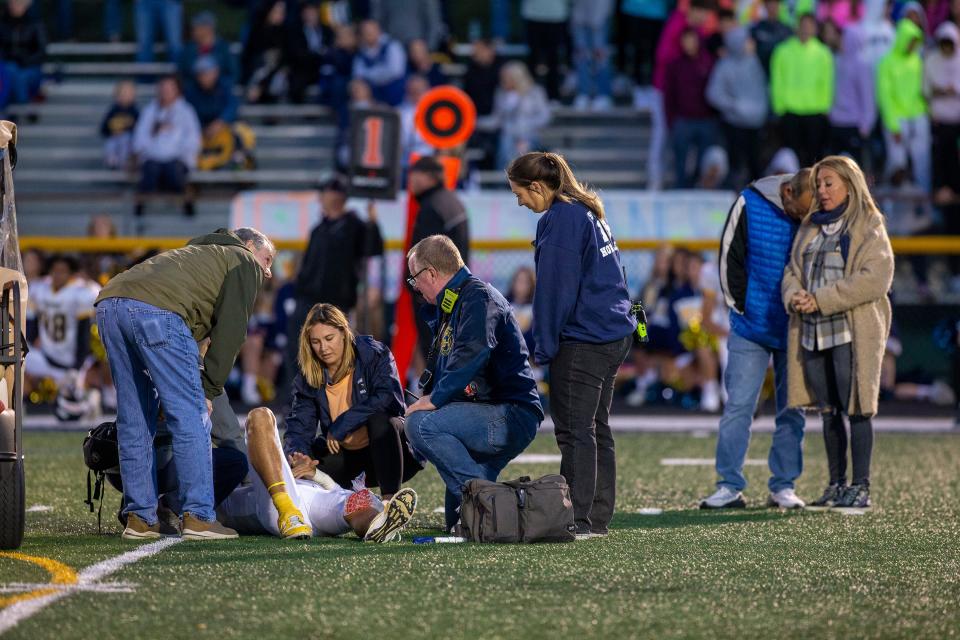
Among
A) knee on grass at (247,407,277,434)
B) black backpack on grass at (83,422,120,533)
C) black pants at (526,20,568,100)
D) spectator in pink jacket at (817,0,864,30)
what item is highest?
spectator in pink jacket at (817,0,864,30)

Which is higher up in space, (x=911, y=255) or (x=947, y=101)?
(x=947, y=101)

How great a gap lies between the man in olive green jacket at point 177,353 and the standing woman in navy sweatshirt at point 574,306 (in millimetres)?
1281

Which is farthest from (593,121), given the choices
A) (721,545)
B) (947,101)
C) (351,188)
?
(721,545)

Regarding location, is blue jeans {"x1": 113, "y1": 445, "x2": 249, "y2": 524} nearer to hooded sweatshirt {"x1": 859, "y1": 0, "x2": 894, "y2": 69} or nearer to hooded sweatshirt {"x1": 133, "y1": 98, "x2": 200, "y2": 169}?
hooded sweatshirt {"x1": 133, "y1": 98, "x2": 200, "y2": 169}

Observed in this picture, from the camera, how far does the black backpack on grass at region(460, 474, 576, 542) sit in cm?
714

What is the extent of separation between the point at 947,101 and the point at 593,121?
4.78 m

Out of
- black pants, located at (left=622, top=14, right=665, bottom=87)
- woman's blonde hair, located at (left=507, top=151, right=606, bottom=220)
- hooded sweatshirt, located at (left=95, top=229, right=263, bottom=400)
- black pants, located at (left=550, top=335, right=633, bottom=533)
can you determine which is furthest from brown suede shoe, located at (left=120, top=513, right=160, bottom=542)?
black pants, located at (left=622, top=14, right=665, bottom=87)

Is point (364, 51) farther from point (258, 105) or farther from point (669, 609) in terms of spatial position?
point (669, 609)

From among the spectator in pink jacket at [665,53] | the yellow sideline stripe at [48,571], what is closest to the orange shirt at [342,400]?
the yellow sideline stripe at [48,571]

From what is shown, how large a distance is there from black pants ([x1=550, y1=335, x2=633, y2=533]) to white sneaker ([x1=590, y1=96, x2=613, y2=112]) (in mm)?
13879

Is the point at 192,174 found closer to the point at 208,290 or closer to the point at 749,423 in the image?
the point at 749,423

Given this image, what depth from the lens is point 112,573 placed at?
20.4 ft

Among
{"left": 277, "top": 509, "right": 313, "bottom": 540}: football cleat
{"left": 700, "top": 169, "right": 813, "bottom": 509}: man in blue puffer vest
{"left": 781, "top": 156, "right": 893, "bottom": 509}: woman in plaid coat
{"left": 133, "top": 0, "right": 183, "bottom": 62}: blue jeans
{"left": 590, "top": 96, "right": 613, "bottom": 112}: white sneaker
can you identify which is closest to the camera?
{"left": 277, "top": 509, "right": 313, "bottom": 540}: football cleat

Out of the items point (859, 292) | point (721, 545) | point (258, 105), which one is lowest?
point (721, 545)
